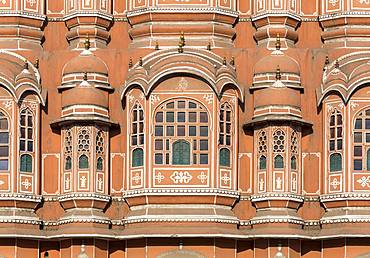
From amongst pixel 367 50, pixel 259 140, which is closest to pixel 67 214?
pixel 259 140

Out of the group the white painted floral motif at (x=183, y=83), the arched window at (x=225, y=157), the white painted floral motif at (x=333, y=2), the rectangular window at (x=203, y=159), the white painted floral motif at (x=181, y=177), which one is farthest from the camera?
the white painted floral motif at (x=333, y=2)

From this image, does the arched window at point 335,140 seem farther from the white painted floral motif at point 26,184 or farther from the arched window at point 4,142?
the arched window at point 4,142

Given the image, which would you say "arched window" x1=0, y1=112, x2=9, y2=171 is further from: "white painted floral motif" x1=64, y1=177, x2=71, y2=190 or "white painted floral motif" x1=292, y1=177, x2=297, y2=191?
"white painted floral motif" x1=292, y1=177, x2=297, y2=191

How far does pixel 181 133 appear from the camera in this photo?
47.2 meters

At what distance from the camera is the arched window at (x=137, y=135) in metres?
47.4

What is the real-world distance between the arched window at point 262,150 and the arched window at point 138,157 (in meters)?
2.76

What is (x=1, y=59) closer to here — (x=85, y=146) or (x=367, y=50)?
(x=85, y=146)

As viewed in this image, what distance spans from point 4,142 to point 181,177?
14.0 ft

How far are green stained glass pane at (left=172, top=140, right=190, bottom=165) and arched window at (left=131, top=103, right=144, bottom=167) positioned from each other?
80 cm

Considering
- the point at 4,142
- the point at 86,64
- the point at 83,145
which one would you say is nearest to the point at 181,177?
the point at 83,145

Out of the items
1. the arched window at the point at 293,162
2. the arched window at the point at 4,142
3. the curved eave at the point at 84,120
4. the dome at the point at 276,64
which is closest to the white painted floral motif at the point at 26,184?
the arched window at the point at 4,142

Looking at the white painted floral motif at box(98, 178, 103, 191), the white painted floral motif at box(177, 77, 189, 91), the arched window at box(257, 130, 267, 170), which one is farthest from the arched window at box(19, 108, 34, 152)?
the arched window at box(257, 130, 267, 170)

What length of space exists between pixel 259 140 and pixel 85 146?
4.10 meters

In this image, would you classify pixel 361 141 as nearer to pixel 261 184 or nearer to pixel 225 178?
pixel 261 184
